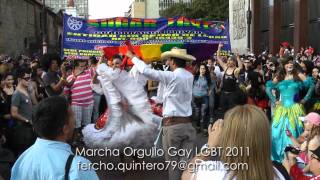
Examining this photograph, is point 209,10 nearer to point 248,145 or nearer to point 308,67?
point 308,67

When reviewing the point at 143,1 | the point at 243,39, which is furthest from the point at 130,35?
the point at 143,1

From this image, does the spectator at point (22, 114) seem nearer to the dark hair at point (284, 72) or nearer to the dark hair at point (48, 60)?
the dark hair at point (48, 60)

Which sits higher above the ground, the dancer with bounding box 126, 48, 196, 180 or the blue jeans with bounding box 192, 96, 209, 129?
the dancer with bounding box 126, 48, 196, 180

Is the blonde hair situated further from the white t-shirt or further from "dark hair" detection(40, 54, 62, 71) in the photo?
"dark hair" detection(40, 54, 62, 71)

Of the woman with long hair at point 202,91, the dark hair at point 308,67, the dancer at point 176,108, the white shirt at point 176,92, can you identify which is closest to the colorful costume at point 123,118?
the dancer at point 176,108

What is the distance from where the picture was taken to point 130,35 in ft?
49.5

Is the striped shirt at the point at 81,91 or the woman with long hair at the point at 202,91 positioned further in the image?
the woman with long hair at the point at 202,91

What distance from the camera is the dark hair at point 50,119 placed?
10.9ft

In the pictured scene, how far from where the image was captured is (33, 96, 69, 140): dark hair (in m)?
3.34

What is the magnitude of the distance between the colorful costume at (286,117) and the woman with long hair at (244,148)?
5.22 meters

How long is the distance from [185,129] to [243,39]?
30.8 metres

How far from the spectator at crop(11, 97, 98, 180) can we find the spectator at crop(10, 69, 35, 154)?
4.18 meters

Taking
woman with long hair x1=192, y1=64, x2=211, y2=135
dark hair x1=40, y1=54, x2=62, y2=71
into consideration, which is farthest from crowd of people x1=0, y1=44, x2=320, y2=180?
woman with long hair x1=192, y1=64, x2=211, y2=135

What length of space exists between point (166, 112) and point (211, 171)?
4.10 m
